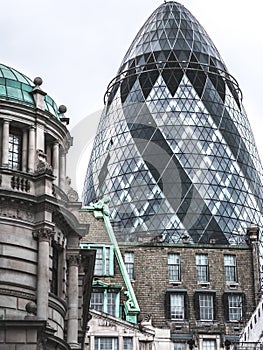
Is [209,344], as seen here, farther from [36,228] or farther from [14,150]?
[36,228]

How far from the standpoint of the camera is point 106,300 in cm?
6044

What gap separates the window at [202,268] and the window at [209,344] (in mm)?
4960

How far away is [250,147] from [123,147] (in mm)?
12773

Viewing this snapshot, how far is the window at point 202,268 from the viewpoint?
7388 cm

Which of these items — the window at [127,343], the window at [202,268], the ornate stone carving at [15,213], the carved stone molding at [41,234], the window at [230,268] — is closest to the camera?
the ornate stone carving at [15,213]

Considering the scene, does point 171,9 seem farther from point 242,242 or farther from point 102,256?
point 102,256


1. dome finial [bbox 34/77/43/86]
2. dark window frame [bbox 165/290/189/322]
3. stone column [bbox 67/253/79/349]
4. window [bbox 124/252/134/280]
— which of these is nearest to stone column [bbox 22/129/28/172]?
dome finial [bbox 34/77/43/86]

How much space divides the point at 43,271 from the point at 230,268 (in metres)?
40.6

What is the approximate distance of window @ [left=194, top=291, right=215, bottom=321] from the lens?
7269 cm

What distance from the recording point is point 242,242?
86688mm

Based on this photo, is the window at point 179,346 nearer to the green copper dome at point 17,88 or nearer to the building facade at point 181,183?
the building facade at point 181,183

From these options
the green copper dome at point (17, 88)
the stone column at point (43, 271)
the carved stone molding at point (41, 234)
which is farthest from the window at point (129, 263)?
the carved stone molding at point (41, 234)

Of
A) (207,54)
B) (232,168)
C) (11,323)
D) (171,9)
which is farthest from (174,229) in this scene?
(11,323)

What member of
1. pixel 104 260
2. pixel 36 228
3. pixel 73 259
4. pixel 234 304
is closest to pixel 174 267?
pixel 234 304
